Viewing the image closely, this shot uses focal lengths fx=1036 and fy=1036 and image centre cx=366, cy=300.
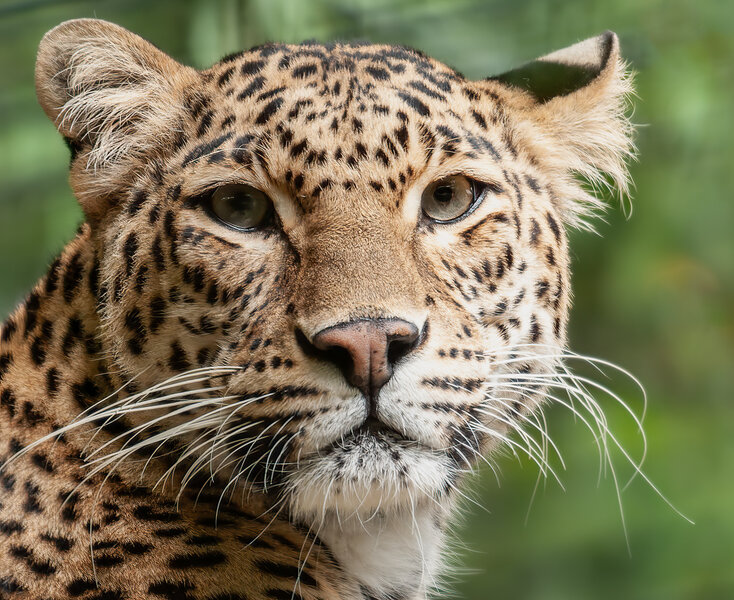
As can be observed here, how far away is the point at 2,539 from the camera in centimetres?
310

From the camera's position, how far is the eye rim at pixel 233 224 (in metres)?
3.36

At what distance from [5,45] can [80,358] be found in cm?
604

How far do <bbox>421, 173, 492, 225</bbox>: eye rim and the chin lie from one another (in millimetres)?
816

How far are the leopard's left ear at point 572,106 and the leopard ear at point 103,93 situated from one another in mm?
1308

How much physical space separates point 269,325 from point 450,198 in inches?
33.0

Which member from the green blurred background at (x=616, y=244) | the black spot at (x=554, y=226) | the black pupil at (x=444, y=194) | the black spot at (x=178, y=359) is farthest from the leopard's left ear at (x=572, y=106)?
the green blurred background at (x=616, y=244)

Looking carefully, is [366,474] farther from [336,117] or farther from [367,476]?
[336,117]

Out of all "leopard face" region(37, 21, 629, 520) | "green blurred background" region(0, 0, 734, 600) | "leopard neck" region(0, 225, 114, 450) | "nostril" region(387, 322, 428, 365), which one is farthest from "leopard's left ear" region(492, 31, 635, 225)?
"green blurred background" region(0, 0, 734, 600)

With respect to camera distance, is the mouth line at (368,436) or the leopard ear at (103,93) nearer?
the mouth line at (368,436)

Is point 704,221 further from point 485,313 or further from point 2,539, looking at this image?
point 2,539

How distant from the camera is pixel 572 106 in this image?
4.07m

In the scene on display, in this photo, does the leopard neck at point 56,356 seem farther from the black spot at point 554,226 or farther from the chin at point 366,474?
the black spot at point 554,226

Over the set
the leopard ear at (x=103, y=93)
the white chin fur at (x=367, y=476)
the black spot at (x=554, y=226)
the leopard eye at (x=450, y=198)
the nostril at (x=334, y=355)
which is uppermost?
the leopard ear at (x=103, y=93)

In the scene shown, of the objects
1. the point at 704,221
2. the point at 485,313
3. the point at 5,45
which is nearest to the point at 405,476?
the point at 485,313
